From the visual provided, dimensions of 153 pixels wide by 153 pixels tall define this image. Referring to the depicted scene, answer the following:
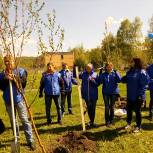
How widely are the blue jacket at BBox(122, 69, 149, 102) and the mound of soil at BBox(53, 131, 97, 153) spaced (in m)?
1.78

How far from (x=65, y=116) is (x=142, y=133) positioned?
410cm

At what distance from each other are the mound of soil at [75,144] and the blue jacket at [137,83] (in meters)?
1.78

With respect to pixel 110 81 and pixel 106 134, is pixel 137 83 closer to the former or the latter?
pixel 110 81

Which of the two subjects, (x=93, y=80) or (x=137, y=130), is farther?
(x=93, y=80)

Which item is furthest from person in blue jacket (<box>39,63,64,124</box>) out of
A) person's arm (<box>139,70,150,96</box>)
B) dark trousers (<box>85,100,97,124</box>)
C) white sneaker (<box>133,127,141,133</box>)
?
person's arm (<box>139,70,150,96</box>)

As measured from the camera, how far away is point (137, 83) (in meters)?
9.76

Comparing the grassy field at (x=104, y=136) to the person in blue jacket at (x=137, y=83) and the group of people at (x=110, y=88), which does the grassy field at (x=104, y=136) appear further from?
the person in blue jacket at (x=137, y=83)

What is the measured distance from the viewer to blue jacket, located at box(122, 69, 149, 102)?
9719 mm

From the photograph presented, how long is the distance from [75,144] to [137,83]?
243cm

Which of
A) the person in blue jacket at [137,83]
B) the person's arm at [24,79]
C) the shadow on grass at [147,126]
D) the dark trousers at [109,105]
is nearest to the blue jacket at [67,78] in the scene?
the dark trousers at [109,105]

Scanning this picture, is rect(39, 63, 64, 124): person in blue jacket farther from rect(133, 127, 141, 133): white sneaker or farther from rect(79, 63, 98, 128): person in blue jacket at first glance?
rect(133, 127, 141, 133): white sneaker

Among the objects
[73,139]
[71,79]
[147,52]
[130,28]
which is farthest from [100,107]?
[130,28]

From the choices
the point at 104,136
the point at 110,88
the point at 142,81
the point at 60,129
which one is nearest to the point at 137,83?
A: the point at 142,81

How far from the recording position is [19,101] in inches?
333
